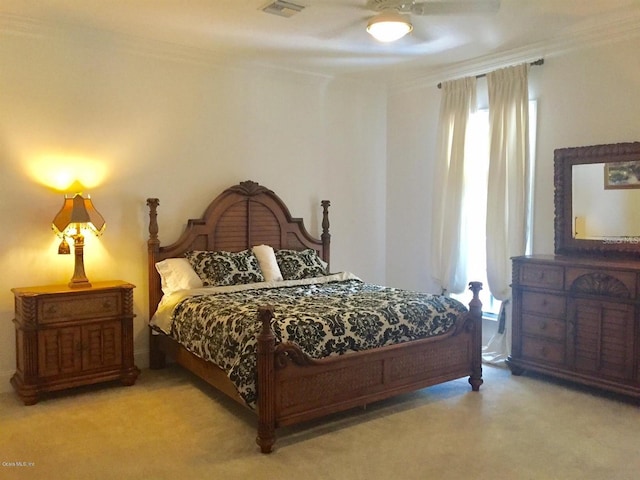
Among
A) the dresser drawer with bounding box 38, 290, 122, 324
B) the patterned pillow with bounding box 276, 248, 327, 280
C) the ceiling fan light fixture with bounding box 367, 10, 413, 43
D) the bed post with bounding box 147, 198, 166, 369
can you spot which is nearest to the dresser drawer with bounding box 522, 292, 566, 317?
the patterned pillow with bounding box 276, 248, 327, 280

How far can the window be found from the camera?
516 centimetres

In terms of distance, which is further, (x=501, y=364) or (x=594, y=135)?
(x=501, y=364)

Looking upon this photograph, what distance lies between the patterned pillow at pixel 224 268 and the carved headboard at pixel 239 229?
19cm

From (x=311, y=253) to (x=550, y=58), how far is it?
2584mm

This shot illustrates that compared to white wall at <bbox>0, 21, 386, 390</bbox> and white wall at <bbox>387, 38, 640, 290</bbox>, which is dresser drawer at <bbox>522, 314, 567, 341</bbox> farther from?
white wall at <bbox>0, 21, 386, 390</bbox>

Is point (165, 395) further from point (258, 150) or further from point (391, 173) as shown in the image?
point (391, 173)

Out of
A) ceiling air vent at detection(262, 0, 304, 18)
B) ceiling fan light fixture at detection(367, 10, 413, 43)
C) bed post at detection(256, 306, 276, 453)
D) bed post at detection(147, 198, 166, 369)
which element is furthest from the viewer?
bed post at detection(147, 198, 166, 369)

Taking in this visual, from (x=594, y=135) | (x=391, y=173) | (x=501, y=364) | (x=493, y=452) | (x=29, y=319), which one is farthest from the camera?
(x=391, y=173)

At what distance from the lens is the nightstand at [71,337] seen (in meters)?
3.82

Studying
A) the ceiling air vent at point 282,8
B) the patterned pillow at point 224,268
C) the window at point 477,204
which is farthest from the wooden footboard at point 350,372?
the ceiling air vent at point 282,8

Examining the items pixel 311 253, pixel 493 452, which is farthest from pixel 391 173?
pixel 493 452

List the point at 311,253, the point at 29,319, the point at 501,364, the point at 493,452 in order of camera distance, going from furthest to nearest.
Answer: the point at 311,253
the point at 501,364
the point at 29,319
the point at 493,452

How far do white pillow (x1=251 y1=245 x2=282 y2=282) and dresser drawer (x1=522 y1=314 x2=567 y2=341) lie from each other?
201 cm

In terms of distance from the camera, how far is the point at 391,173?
20.0 feet
